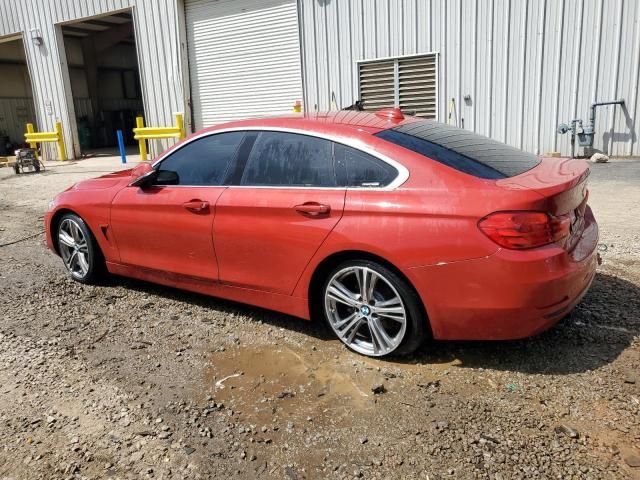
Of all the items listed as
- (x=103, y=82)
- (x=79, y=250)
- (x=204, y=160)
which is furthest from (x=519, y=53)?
(x=103, y=82)

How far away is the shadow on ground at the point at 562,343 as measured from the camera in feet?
10.4

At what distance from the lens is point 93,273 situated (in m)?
4.84

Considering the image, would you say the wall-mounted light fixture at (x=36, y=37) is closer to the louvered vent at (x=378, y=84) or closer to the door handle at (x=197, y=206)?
the louvered vent at (x=378, y=84)

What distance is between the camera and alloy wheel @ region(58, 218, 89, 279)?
4.88m

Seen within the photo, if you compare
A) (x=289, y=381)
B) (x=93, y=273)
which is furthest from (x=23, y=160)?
(x=289, y=381)

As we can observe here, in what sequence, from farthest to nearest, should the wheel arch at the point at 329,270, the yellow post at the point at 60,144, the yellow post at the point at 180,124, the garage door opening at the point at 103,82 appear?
the garage door opening at the point at 103,82, the yellow post at the point at 60,144, the yellow post at the point at 180,124, the wheel arch at the point at 329,270

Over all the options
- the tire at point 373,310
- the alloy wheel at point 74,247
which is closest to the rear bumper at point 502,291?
the tire at point 373,310

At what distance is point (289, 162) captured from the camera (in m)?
3.59

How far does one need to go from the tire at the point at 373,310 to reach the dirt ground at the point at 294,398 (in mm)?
135

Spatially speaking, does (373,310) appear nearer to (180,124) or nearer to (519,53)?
(519,53)

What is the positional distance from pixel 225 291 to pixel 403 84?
8716mm

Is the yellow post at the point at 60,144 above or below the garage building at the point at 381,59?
below

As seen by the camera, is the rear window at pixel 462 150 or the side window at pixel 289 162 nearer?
the rear window at pixel 462 150

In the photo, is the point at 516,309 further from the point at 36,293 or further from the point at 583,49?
the point at 583,49
